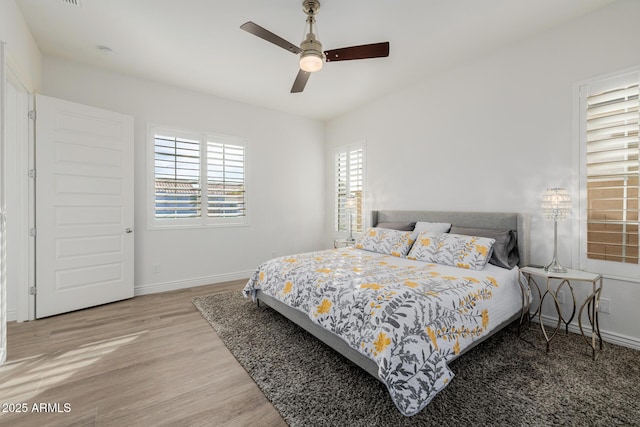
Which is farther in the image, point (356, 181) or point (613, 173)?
point (356, 181)

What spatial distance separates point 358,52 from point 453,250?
2090 mm

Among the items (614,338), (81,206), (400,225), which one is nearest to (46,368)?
(81,206)

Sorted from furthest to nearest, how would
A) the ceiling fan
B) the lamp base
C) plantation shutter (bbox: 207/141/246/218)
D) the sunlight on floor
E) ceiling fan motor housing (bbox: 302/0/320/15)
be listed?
plantation shutter (bbox: 207/141/246/218), the lamp base, ceiling fan motor housing (bbox: 302/0/320/15), the ceiling fan, the sunlight on floor

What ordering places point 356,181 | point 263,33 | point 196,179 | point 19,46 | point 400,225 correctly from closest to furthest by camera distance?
point 263,33 < point 19,46 < point 400,225 < point 196,179 < point 356,181

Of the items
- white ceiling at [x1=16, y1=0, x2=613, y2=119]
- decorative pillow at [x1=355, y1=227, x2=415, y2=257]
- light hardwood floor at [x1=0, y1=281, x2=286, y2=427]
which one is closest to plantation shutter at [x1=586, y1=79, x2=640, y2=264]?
white ceiling at [x1=16, y1=0, x2=613, y2=119]

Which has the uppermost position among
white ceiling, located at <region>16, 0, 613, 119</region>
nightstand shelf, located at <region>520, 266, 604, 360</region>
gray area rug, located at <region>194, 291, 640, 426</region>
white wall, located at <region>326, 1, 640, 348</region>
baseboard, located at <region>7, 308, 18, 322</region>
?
white ceiling, located at <region>16, 0, 613, 119</region>

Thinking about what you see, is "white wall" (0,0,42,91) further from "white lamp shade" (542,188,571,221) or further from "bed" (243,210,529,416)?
"white lamp shade" (542,188,571,221)

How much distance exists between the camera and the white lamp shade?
2494mm

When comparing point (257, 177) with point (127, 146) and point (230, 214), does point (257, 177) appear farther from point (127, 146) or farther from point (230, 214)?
point (127, 146)

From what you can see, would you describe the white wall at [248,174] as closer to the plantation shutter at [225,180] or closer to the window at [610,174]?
the plantation shutter at [225,180]

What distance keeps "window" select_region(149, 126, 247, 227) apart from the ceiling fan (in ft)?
8.26

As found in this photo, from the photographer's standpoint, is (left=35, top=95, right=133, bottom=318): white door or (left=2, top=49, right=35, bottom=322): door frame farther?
(left=35, top=95, right=133, bottom=318): white door

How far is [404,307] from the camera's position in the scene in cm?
181

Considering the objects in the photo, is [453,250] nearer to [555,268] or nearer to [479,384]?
[555,268]
